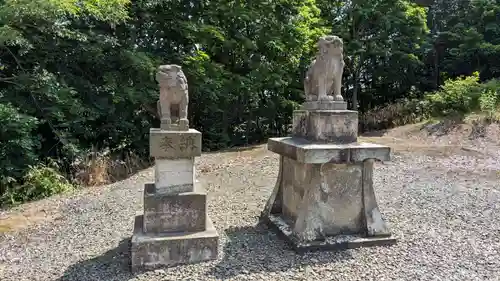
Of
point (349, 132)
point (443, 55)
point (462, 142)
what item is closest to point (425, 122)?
point (462, 142)

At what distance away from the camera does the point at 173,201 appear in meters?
3.81

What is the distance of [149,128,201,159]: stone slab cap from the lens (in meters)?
3.71

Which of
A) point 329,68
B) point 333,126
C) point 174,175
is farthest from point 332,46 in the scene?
point 174,175

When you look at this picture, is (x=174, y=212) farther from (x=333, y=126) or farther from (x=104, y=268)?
(x=333, y=126)

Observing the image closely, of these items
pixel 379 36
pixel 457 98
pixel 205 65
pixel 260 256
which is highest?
pixel 379 36

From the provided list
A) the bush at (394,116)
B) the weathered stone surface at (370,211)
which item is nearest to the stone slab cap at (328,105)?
the weathered stone surface at (370,211)

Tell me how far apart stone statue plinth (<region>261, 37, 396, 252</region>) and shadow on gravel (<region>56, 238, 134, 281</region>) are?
1.80 m

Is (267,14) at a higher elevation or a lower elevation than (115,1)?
higher

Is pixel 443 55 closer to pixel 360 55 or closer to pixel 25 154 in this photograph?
pixel 360 55

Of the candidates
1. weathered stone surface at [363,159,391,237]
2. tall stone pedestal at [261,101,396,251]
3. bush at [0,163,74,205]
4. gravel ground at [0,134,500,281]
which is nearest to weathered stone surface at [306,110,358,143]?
tall stone pedestal at [261,101,396,251]

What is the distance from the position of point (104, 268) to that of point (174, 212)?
888mm

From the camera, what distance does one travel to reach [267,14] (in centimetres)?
1086

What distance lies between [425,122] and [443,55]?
5.19m

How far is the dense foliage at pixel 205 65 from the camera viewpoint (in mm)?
7160
